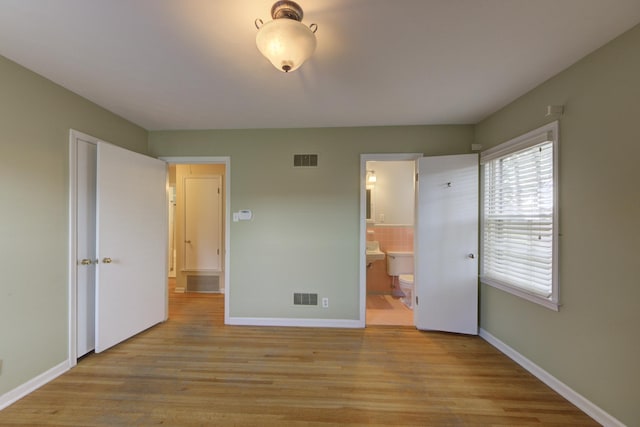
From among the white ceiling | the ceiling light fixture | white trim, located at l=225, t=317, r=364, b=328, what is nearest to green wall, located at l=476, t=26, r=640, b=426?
the white ceiling

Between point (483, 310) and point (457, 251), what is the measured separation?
701 millimetres

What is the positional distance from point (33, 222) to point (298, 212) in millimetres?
2228

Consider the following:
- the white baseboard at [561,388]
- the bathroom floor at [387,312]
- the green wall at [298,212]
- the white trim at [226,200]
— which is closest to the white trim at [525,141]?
the green wall at [298,212]

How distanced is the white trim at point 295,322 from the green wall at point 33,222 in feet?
5.07

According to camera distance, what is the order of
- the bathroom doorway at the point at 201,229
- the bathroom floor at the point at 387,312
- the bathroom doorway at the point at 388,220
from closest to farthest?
the bathroom floor at the point at 387,312 < the bathroom doorway at the point at 388,220 < the bathroom doorway at the point at 201,229

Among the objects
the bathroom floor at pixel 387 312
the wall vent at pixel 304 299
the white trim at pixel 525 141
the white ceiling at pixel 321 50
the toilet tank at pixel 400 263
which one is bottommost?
the bathroom floor at pixel 387 312

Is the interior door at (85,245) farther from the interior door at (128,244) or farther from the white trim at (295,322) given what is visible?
the white trim at (295,322)

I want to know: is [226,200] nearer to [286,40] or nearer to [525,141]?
[286,40]

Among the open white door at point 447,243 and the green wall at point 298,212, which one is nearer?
the open white door at point 447,243

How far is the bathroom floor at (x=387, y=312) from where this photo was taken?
3.20 m

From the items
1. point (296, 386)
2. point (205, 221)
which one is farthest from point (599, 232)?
point (205, 221)

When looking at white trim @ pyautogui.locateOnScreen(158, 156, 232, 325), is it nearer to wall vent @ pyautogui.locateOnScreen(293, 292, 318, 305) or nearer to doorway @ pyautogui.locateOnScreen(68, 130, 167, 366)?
doorway @ pyautogui.locateOnScreen(68, 130, 167, 366)

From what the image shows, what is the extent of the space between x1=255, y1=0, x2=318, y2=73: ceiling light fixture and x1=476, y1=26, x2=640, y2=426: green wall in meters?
1.88

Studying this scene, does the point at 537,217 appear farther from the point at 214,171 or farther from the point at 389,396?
the point at 214,171
